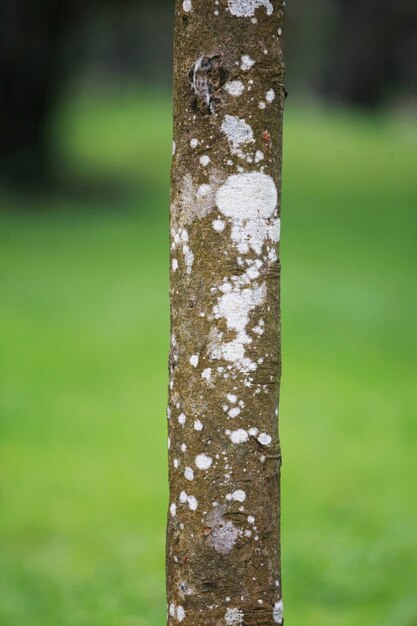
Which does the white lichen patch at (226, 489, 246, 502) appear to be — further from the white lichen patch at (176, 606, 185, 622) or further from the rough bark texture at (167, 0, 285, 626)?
the white lichen patch at (176, 606, 185, 622)

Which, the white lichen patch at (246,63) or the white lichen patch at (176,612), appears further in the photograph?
the white lichen patch at (176,612)

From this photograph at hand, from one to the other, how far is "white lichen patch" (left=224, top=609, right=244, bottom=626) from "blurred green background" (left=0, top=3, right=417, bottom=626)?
2926 millimetres

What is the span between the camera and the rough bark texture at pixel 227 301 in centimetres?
365

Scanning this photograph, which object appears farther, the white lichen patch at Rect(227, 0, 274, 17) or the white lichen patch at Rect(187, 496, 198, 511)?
the white lichen patch at Rect(187, 496, 198, 511)

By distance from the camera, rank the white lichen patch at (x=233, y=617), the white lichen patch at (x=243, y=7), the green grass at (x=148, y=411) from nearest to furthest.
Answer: the white lichen patch at (x=243, y=7), the white lichen patch at (x=233, y=617), the green grass at (x=148, y=411)

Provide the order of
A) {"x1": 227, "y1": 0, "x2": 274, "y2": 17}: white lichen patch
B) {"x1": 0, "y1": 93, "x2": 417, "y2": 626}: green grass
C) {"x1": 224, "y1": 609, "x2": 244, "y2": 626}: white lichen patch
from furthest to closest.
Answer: {"x1": 0, "y1": 93, "x2": 417, "y2": 626}: green grass < {"x1": 224, "y1": 609, "x2": 244, "y2": 626}: white lichen patch < {"x1": 227, "y1": 0, "x2": 274, "y2": 17}: white lichen patch

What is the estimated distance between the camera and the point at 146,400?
40.9 ft

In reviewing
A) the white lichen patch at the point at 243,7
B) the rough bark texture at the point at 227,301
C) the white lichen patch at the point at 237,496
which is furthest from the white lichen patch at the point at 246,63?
the white lichen patch at the point at 237,496

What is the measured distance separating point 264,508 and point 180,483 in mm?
312

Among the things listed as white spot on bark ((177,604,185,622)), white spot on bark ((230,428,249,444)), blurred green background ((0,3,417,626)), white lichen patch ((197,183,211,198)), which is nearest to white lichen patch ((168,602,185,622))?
white spot on bark ((177,604,185,622))

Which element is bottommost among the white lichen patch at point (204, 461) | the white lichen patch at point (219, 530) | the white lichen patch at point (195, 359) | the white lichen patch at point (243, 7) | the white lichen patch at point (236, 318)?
the white lichen patch at point (219, 530)

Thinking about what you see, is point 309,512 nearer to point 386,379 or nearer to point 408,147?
point 386,379

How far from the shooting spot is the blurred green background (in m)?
7.32

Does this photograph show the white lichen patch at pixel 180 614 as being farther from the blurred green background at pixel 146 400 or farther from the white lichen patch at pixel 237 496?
the blurred green background at pixel 146 400
